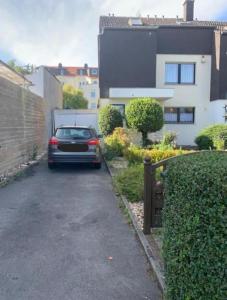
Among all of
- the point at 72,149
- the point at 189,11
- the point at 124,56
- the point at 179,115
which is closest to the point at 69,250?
the point at 72,149

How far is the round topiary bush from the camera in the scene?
57.0 feet

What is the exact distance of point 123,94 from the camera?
20.0 m

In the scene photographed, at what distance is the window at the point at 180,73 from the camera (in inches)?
887

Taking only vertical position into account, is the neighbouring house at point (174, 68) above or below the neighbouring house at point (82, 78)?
below

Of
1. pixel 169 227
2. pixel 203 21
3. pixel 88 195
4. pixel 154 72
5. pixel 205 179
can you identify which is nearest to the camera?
pixel 205 179

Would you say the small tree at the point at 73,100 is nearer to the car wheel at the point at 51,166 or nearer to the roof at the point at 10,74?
the roof at the point at 10,74

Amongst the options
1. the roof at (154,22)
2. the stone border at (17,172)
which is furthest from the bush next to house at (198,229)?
the roof at (154,22)

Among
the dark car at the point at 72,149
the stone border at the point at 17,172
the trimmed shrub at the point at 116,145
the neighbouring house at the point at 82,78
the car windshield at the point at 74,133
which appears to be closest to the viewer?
the stone border at the point at 17,172

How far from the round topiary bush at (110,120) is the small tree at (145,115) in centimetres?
142

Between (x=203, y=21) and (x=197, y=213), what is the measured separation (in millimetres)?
25761

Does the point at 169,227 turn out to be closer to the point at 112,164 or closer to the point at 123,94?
the point at 112,164

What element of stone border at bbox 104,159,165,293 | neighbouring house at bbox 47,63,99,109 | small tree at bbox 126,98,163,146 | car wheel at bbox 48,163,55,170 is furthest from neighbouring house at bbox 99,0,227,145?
neighbouring house at bbox 47,63,99,109

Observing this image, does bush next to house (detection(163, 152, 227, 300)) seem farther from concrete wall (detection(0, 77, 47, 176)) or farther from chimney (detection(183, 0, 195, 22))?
chimney (detection(183, 0, 195, 22))

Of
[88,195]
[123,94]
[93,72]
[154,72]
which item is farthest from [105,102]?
[93,72]
